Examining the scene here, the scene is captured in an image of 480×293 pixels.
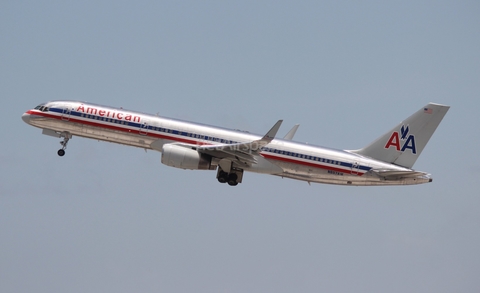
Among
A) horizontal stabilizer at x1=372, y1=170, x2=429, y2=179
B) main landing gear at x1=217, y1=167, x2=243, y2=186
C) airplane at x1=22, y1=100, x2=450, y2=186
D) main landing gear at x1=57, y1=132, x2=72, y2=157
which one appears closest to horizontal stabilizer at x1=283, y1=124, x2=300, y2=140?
airplane at x1=22, y1=100, x2=450, y2=186

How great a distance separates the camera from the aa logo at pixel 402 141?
6931 centimetres

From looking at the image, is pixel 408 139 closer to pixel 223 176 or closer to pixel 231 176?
pixel 231 176

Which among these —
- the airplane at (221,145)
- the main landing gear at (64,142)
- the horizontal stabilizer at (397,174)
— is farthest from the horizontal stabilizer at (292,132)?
the main landing gear at (64,142)

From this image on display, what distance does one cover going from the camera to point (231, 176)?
67.9 meters

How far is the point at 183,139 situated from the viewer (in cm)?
6612

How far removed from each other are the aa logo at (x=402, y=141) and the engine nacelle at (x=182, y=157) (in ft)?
58.8

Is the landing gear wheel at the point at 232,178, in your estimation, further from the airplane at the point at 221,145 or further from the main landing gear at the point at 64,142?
the main landing gear at the point at 64,142

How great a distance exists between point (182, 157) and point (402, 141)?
21143 mm

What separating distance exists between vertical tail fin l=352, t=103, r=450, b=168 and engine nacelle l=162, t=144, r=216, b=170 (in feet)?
50.0

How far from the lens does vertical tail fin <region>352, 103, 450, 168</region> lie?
69062mm

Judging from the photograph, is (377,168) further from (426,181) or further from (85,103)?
(85,103)

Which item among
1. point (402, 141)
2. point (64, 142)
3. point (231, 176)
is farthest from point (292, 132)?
point (64, 142)

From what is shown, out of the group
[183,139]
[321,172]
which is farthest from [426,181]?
[183,139]

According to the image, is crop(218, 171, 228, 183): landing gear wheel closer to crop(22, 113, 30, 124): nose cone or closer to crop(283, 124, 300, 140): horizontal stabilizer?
crop(283, 124, 300, 140): horizontal stabilizer
